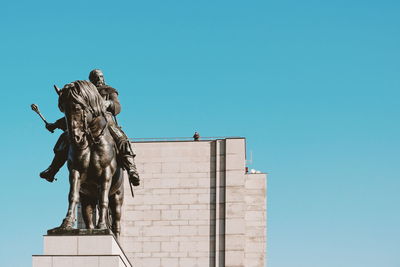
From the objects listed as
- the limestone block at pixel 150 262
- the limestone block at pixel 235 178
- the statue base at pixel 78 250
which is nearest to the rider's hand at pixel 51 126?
the statue base at pixel 78 250

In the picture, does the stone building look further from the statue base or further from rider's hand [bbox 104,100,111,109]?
the statue base

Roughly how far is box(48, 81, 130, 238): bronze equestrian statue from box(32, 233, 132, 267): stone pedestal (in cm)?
31

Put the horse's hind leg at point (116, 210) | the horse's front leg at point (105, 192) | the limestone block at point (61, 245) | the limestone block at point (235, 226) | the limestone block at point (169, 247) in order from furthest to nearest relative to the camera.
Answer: the limestone block at point (235, 226), the limestone block at point (169, 247), the horse's hind leg at point (116, 210), the horse's front leg at point (105, 192), the limestone block at point (61, 245)

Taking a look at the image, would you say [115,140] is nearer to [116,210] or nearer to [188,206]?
[116,210]

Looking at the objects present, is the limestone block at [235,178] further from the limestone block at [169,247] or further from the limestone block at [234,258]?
the limestone block at [169,247]

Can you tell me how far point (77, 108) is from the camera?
67.4 feet

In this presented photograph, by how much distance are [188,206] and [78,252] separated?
2864 cm

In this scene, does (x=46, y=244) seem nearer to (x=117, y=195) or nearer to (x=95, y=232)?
(x=95, y=232)

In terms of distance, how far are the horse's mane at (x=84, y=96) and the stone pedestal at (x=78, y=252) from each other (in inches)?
101

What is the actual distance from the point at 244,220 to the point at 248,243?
203cm

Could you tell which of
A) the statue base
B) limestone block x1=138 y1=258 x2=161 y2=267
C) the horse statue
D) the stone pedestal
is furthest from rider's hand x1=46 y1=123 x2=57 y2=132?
limestone block x1=138 y1=258 x2=161 y2=267

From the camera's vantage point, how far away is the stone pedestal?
1995cm

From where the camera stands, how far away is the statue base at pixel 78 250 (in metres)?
20.0

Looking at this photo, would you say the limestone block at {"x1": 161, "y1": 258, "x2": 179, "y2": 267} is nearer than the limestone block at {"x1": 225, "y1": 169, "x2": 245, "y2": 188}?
Yes
